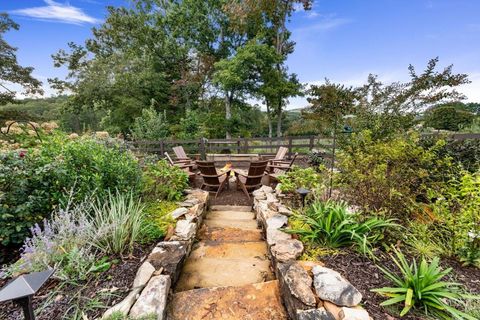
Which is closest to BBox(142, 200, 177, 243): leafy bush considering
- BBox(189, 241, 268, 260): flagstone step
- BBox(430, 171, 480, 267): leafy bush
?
BBox(189, 241, 268, 260): flagstone step

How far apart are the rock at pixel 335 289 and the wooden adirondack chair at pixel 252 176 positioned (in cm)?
273

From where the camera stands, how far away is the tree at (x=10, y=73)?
10.0 m

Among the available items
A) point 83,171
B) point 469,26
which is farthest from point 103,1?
point 469,26

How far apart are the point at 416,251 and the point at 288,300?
4.18 ft

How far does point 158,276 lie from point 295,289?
102cm

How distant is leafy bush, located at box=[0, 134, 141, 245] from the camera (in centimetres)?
202

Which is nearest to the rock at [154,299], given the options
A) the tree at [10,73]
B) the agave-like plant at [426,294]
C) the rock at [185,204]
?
the agave-like plant at [426,294]

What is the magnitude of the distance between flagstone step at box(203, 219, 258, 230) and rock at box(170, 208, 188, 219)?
0.55 meters

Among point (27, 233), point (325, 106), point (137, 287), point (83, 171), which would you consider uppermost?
point (325, 106)

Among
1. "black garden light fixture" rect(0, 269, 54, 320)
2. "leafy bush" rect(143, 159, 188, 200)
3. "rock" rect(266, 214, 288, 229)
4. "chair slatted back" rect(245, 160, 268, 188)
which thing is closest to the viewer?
→ "black garden light fixture" rect(0, 269, 54, 320)

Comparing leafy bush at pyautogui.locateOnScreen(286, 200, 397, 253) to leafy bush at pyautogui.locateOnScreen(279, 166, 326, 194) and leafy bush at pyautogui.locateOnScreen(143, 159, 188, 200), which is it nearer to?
leafy bush at pyautogui.locateOnScreen(279, 166, 326, 194)

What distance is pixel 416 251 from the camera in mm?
1860

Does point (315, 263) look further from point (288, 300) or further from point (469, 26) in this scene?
point (469, 26)

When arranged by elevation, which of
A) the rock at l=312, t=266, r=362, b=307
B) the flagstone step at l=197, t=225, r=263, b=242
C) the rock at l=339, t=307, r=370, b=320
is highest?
the rock at l=312, t=266, r=362, b=307
